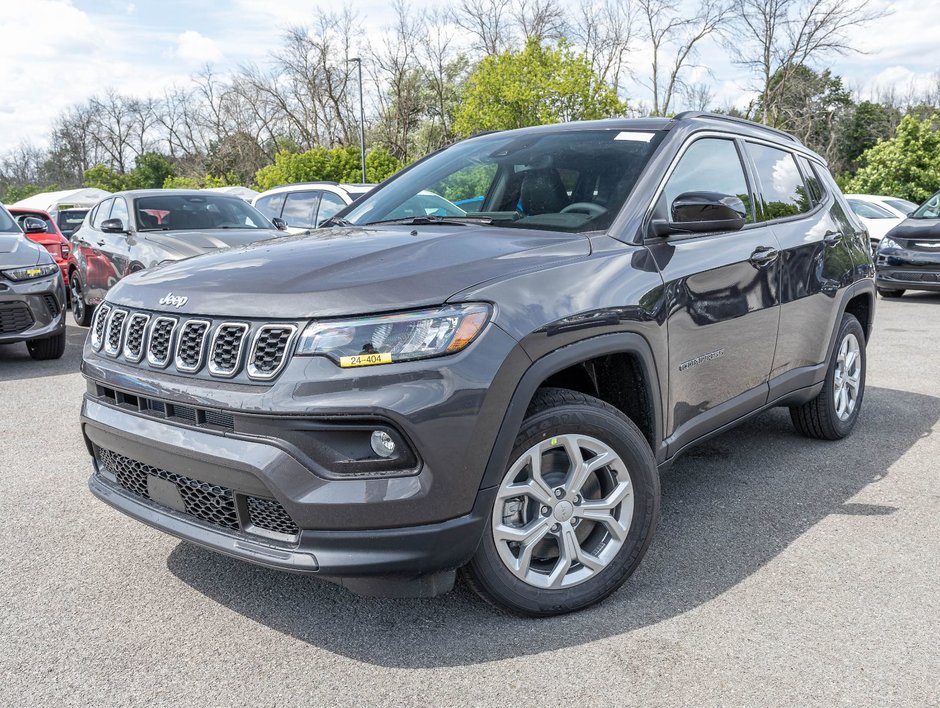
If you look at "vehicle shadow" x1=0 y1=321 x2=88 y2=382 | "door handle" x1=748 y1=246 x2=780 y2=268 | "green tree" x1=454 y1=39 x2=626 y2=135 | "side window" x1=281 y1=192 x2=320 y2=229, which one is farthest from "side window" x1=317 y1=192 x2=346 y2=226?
"green tree" x1=454 y1=39 x2=626 y2=135

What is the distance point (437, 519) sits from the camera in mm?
2467

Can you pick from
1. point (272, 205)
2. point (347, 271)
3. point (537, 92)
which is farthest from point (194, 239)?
point (537, 92)

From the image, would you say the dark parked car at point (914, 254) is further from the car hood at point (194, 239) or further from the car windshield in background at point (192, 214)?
the car hood at point (194, 239)

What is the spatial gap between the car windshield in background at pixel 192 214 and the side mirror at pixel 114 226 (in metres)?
0.19

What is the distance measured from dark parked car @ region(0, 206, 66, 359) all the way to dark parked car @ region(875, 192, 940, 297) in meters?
11.1

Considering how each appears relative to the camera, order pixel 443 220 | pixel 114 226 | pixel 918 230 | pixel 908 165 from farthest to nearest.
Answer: pixel 908 165 → pixel 918 230 → pixel 114 226 → pixel 443 220

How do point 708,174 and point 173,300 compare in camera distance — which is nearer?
point 173,300

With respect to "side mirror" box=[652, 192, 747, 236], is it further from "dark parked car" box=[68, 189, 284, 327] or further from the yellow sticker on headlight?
"dark parked car" box=[68, 189, 284, 327]

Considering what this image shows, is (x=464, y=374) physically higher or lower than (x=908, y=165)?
higher

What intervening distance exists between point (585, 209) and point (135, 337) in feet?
5.61

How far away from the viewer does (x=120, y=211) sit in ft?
31.0

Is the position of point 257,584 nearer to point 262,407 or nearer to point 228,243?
point 262,407

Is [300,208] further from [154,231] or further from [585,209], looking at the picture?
[585,209]

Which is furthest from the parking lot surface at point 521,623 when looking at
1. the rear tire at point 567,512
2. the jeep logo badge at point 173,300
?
the jeep logo badge at point 173,300
